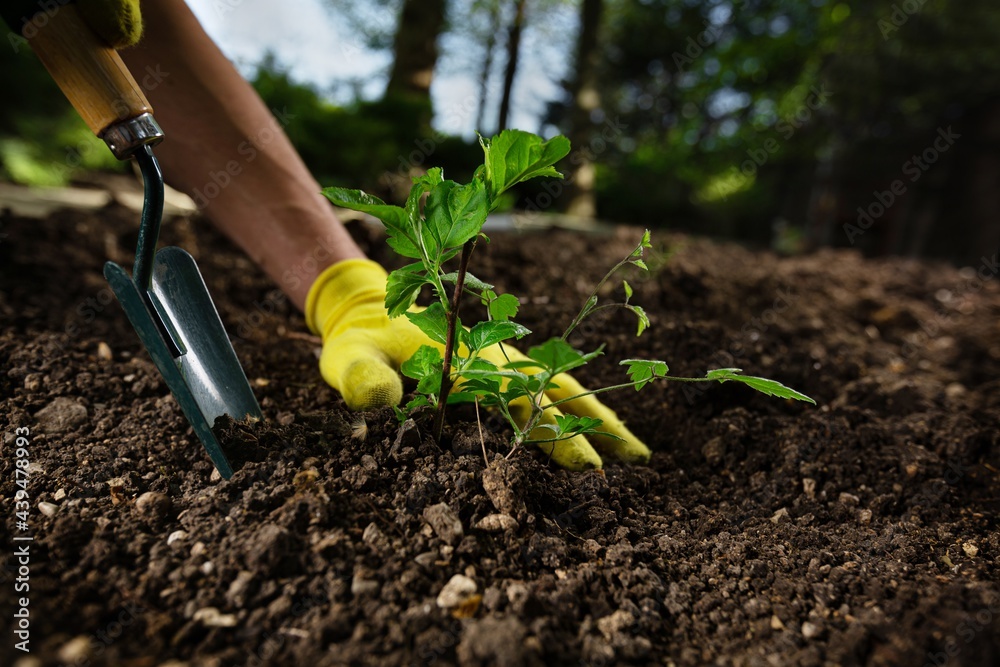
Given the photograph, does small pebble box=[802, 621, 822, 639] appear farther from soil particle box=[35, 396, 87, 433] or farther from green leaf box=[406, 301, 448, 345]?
soil particle box=[35, 396, 87, 433]

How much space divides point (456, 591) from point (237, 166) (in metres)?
1.46

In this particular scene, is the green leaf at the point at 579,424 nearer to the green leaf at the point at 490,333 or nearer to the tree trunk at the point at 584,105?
the green leaf at the point at 490,333

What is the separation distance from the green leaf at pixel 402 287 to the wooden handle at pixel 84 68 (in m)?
0.57

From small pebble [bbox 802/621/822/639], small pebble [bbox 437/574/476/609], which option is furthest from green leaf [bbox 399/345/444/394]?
small pebble [bbox 802/621/822/639]

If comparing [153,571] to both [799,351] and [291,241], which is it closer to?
[291,241]

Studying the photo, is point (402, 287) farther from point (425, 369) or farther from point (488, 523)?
point (488, 523)

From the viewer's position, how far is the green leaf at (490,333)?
1.01 meters

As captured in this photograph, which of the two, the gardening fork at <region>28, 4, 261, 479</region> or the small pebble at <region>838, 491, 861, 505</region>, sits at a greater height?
the gardening fork at <region>28, 4, 261, 479</region>

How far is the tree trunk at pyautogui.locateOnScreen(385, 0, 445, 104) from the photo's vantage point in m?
7.54

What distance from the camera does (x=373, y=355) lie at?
148 centimetres

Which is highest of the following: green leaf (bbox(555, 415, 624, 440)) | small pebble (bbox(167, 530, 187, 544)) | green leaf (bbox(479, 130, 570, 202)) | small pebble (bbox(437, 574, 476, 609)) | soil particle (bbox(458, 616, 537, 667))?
green leaf (bbox(479, 130, 570, 202))

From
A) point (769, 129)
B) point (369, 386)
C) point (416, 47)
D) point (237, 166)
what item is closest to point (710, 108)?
point (769, 129)

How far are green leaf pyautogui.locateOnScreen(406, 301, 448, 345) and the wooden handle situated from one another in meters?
0.64

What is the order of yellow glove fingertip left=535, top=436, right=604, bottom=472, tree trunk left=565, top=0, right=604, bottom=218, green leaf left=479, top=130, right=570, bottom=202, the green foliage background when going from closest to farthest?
→ green leaf left=479, top=130, right=570, bottom=202 → yellow glove fingertip left=535, top=436, right=604, bottom=472 → the green foliage background → tree trunk left=565, top=0, right=604, bottom=218
